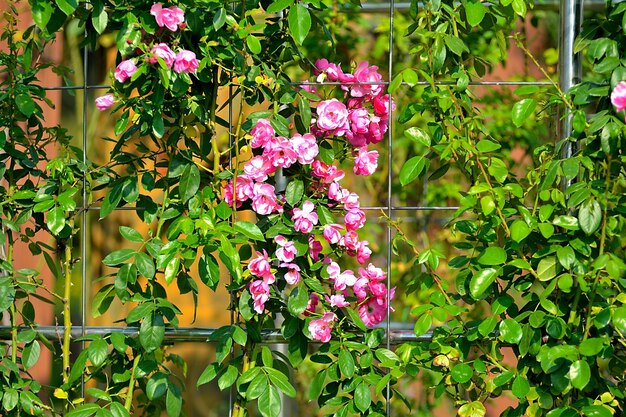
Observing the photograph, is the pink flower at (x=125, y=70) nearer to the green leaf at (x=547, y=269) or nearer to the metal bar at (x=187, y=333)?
the metal bar at (x=187, y=333)

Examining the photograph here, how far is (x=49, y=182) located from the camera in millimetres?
1919

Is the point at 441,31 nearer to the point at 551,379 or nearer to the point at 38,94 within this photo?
the point at 551,379

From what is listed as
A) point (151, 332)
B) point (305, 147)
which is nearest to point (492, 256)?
point (305, 147)

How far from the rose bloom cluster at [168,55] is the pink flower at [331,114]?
27cm

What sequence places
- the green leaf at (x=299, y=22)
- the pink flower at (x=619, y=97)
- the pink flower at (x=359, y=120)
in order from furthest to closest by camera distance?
the pink flower at (x=359, y=120)
the green leaf at (x=299, y=22)
the pink flower at (x=619, y=97)

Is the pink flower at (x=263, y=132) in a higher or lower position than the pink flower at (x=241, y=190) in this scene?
higher

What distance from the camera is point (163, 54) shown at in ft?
5.63

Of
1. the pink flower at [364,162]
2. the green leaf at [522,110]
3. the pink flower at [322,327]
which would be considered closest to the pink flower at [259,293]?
the pink flower at [322,327]

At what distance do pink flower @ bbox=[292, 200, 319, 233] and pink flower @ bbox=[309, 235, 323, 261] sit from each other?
40mm

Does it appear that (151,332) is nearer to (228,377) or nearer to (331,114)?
(228,377)

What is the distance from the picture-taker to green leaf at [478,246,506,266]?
5.48 ft

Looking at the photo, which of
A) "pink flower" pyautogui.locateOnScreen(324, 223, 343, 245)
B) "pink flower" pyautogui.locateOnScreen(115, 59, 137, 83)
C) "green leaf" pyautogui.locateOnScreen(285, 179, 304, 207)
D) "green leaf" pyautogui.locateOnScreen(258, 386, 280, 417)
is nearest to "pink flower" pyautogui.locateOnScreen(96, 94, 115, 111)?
"pink flower" pyautogui.locateOnScreen(115, 59, 137, 83)

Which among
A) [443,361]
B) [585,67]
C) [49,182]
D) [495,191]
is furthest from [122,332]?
[585,67]

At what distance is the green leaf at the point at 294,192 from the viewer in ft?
5.95
